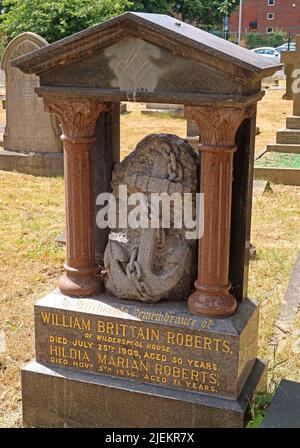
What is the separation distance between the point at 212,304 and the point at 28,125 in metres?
7.85

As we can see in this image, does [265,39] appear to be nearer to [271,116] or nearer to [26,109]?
[271,116]

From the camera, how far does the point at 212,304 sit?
3.53 m

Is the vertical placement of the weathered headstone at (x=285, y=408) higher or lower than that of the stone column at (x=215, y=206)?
lower

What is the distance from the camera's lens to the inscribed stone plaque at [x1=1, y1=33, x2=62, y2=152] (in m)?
10.4

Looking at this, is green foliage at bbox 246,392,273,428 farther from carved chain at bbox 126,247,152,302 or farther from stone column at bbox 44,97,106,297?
stone column at bbox 44,97,106,297

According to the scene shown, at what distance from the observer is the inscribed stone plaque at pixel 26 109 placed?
10.4 metres

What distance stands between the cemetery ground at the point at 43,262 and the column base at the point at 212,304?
0.87 metres

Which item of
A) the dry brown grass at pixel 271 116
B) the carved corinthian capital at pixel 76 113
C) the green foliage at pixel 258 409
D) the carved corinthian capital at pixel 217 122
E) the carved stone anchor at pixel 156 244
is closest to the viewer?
the carved corinthian capital at pixel 217 122

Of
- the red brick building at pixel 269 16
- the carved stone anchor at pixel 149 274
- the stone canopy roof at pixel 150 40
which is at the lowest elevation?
the carved stone anchor at pixel 149 274

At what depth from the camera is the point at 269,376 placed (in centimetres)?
429

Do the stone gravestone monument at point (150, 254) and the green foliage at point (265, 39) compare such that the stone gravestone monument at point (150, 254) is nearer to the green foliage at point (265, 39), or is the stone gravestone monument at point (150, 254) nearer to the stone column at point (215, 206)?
the stone column at point (215, 206)

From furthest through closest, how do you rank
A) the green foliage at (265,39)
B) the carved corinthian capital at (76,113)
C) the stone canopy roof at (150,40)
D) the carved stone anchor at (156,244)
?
1. the green foliage at (265,39)
2. the carved stone anchor at (156,244)
3. the carved corinthian capital at (76,113)
4. the stone canopy roof at (150,40)

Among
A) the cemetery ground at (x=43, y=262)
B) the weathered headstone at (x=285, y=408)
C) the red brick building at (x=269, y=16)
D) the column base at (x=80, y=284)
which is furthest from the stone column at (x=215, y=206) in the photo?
the red brick building at (x=269, y=16)

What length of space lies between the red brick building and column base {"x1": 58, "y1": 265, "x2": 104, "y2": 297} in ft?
185
